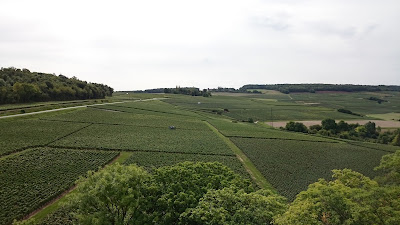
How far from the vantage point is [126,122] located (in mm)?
76688

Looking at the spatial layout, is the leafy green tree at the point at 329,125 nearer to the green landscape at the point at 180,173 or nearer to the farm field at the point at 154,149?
the green landscape at the point at 180,173

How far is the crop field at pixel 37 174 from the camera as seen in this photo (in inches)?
1139

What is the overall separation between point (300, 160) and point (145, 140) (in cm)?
3779

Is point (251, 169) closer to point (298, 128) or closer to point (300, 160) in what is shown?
point (300, 160)

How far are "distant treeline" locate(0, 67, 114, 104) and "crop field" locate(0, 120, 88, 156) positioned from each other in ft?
108

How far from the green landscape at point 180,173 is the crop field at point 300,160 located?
0.26 meters

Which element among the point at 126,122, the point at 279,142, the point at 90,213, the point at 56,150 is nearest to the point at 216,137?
the point at 279,142

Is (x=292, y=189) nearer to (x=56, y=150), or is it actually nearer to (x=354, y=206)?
(x=354, y=206)

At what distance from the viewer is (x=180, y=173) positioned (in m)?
28.5

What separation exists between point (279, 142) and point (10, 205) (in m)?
59.0

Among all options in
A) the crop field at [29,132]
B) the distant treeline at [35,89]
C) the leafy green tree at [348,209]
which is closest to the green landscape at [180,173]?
the leafy green tree at [348,209]

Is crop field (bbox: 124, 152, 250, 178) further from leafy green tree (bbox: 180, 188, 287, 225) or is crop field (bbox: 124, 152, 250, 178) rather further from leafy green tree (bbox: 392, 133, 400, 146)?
leafy green tree (bbox: 392, 133, 400, 146)

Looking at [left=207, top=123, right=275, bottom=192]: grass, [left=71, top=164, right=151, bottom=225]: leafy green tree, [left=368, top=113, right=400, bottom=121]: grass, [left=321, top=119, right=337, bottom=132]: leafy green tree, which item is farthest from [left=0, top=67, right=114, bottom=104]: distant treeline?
[left=368, top=113, right=400, bottom=121]: grass

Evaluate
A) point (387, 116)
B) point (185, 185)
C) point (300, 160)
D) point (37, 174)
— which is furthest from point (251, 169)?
point (387, 116)
